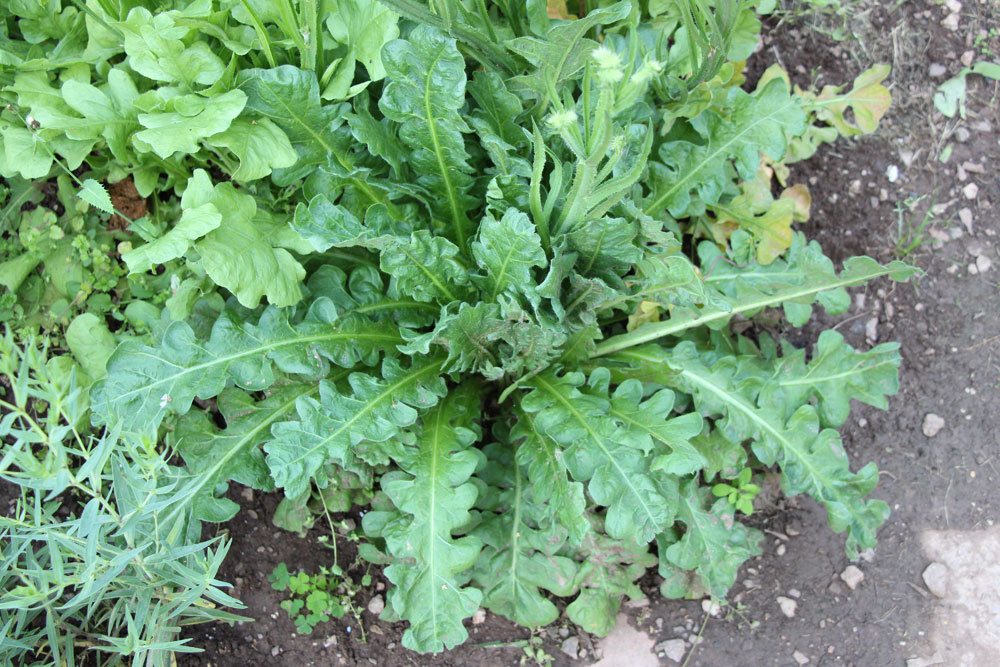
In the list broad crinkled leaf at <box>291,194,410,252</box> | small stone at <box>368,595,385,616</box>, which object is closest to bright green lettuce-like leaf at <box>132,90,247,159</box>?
broad crinkled leaf at <box>291,194,410,252</box>

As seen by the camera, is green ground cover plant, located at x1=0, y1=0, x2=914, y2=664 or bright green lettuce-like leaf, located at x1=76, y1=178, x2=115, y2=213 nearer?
green ground cover plant, located at x1=0, y1=0, x2=914, y2=664

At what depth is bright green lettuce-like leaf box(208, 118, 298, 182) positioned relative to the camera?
2.20 m

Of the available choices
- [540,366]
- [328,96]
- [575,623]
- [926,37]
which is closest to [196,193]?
[328,96]

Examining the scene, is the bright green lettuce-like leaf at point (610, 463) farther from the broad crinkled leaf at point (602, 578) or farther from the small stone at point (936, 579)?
the small stone at point (936, 579)

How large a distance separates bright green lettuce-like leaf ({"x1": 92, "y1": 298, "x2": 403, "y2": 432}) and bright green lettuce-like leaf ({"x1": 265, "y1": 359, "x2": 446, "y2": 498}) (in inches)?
4.7

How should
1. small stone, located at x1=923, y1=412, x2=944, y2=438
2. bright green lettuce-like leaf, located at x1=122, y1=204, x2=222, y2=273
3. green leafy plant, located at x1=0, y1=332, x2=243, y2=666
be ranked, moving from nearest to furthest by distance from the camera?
green leafy plant, located at x1=0, y1=332, x2=243, y2=666 < bright green lettuce-like leaf, located at x1=122, y1=204, x2=222, y2=273 < small stone, located at x1=923, y1=412, x2=944, y2=438

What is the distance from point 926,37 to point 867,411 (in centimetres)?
142

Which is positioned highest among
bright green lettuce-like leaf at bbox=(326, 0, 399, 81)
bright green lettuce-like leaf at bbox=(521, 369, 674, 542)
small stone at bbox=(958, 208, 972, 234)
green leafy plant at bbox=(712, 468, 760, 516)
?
bright green lettuce-like leaf at bbox=(326, 0, 399, 81)

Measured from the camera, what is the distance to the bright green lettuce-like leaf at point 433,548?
2.22 m

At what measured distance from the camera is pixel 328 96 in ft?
7.50

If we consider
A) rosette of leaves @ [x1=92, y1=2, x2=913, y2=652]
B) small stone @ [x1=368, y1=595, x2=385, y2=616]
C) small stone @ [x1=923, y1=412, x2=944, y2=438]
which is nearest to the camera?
rosette of leaves @ [x1=92, y1=2, x2=913, y2=652]

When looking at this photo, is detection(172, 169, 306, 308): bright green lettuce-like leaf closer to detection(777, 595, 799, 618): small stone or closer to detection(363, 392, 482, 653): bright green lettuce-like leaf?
detection(363, 392, 482, 653): bright green lettuce-like leaf

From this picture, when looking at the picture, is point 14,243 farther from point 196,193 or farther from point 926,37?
point 926,37

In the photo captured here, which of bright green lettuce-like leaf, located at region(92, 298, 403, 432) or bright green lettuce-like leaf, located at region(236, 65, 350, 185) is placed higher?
bright green lettuce-like leaf, located at region(236, 65, 350, 185)
